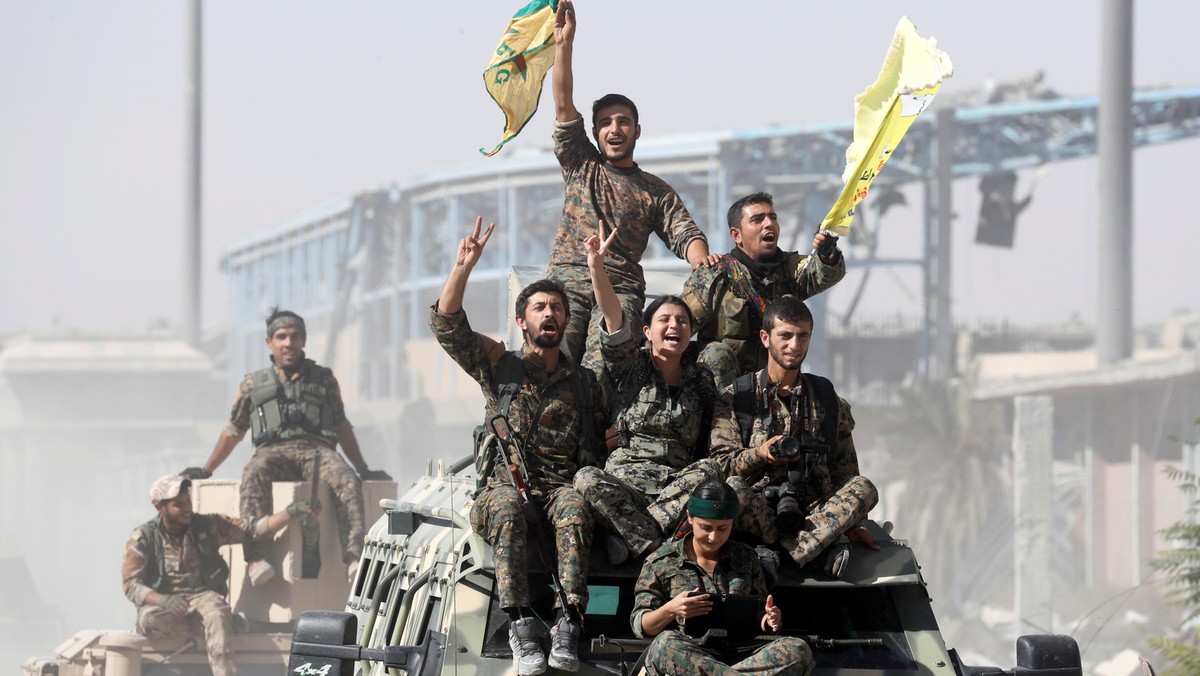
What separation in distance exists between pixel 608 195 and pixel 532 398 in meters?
2.31

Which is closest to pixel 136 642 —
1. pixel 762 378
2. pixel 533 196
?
pixel 762 378

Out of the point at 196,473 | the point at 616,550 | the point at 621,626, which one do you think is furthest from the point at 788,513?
the point at 196,473

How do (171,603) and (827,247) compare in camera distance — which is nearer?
(827,247)

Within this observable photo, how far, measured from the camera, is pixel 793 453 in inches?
321

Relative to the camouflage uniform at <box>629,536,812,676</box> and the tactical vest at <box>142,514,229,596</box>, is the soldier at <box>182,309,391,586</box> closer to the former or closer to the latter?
the tactical vest at <box>142,514,229,596</box>

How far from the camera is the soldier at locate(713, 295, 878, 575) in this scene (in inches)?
315

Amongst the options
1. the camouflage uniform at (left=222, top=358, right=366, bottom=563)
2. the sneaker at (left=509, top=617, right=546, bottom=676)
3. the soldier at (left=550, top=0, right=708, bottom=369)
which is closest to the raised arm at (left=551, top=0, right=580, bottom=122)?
the soldier at (left=550, top=0, right=708, bottom=369)

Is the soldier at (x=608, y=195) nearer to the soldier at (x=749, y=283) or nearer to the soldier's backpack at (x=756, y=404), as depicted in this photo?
the soldier at (x=749, y=283)

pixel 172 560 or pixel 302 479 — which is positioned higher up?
pixel 302 479

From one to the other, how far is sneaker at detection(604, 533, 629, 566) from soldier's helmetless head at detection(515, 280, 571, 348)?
1023 mm

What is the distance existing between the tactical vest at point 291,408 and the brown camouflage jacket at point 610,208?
5.07 meters

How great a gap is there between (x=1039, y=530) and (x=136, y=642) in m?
36.2

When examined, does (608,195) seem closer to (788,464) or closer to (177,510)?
(788,464)

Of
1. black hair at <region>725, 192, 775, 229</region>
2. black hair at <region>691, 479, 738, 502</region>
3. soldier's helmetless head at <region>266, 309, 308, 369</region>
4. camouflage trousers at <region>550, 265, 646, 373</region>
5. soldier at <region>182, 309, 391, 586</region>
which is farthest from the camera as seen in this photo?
soldier's helmetless head at <region>266, 309, 308, 369</region>
